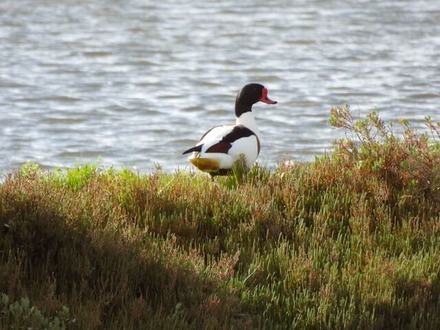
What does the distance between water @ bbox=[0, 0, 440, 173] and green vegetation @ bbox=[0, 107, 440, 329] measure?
7.67ft

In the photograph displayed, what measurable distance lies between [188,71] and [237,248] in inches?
486

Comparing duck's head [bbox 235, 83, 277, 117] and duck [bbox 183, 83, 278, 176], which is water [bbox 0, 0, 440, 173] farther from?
duck [bbox 183, 83, 278, 176]

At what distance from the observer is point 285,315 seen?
7.09 meters

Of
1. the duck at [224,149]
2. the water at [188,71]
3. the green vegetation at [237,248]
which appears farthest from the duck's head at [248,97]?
the water at [188,71]

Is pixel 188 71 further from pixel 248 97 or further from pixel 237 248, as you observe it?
pixel 237 248

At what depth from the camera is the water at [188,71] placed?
1472 centimetres

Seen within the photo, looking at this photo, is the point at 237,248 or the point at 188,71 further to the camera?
the point at 188,71

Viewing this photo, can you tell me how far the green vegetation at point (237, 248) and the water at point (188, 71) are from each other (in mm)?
2337

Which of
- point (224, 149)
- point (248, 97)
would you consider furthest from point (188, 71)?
point (224, 149)

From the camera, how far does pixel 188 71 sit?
20031 mm

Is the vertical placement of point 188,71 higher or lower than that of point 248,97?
lower

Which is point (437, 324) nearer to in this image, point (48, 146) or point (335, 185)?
point (335, 185)

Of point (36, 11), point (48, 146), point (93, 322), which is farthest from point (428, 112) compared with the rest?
point (36, 11)

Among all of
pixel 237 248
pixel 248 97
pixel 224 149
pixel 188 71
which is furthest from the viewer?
pixel 188 71
